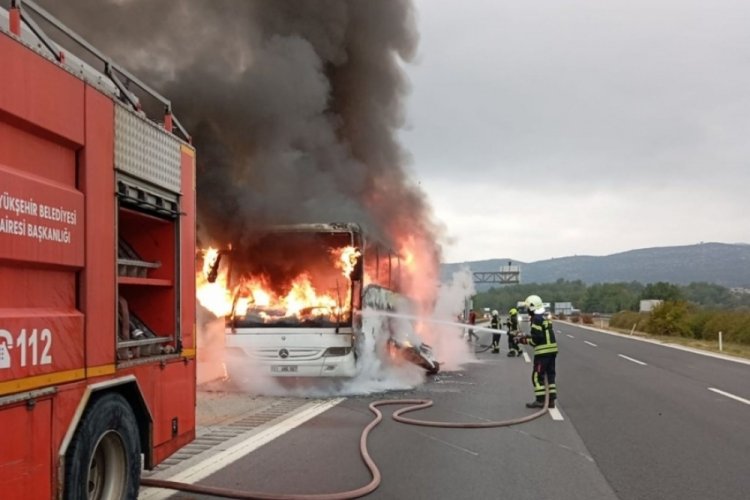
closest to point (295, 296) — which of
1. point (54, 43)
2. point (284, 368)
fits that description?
point (284, 368)

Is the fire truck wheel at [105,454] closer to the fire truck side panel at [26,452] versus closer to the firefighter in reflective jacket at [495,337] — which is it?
the fire truck side panel at [26,452]

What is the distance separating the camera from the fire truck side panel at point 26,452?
3.18m

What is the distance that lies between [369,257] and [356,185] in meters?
3.62

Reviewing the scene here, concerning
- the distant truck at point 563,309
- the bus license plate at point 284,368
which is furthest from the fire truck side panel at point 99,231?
the distant truck at point 563,309

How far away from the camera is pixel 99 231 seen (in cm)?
407

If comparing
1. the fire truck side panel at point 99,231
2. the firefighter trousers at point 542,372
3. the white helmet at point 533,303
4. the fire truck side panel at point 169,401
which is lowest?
the firefighter trousers at point 542,372

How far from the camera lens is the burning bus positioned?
11.3m

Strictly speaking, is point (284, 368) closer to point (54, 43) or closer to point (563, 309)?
point (54, 43)

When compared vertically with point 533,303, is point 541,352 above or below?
below

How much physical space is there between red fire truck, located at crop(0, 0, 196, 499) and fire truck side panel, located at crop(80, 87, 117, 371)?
11mm

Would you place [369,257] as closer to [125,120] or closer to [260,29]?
[260,29]

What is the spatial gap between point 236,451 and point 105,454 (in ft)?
9.60

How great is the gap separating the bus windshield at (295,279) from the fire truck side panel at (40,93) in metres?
7.76

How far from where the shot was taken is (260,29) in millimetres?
14977
